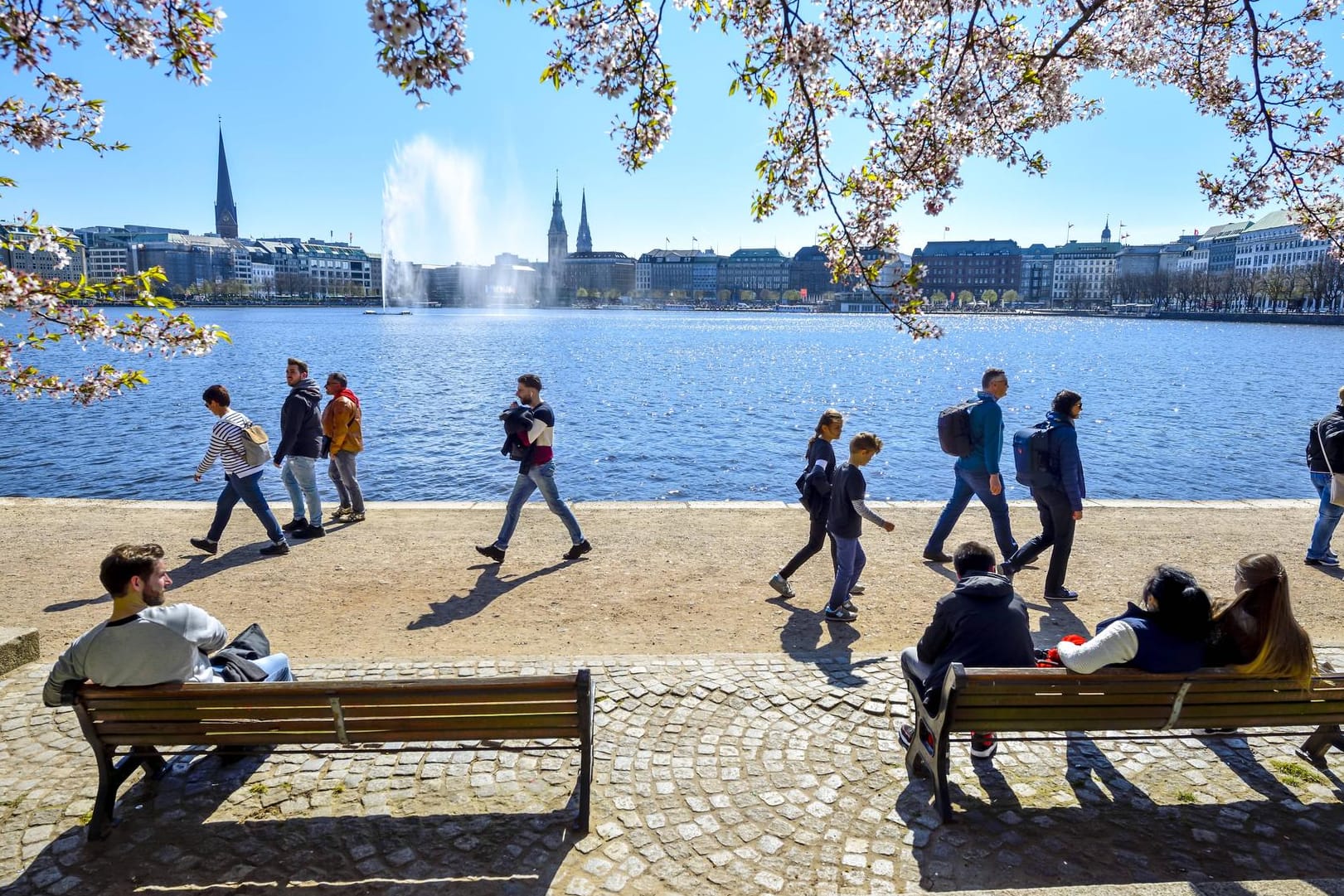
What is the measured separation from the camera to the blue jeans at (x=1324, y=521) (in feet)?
29.6

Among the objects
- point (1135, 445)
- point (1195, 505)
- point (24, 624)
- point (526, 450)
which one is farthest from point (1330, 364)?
point (24, 624)

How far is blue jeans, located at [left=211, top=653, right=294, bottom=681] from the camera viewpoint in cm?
515

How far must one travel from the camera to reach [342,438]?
35.6ft

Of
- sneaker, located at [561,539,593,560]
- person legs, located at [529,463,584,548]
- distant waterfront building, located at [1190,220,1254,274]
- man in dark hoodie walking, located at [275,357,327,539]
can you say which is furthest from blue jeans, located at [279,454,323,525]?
distant waterfront building, located at [1190,220,1254,274]

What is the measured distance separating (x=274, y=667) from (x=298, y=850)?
4.59ft

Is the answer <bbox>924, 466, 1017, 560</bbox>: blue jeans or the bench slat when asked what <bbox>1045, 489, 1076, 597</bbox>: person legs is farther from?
the bench slat

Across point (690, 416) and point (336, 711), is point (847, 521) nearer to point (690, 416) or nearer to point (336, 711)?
point (336, 711)

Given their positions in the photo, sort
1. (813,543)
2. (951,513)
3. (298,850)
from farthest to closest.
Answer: (951,513) → (813,543) → (298,850)

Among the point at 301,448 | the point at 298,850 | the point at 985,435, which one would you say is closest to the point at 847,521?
the point at 985,435

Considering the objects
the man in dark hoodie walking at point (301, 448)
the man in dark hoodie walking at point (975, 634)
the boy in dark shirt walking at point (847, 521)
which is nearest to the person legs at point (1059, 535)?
the boy in dark shirt walking at point (847, 521)

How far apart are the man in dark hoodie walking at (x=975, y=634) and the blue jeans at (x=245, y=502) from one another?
23.5 ft

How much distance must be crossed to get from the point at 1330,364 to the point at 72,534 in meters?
73.1

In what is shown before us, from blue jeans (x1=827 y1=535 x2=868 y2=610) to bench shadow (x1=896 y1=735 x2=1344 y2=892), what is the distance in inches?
103

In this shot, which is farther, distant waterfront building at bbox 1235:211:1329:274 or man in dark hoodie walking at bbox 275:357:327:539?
distant waterfront building at bbox 1235:211:1329:274
